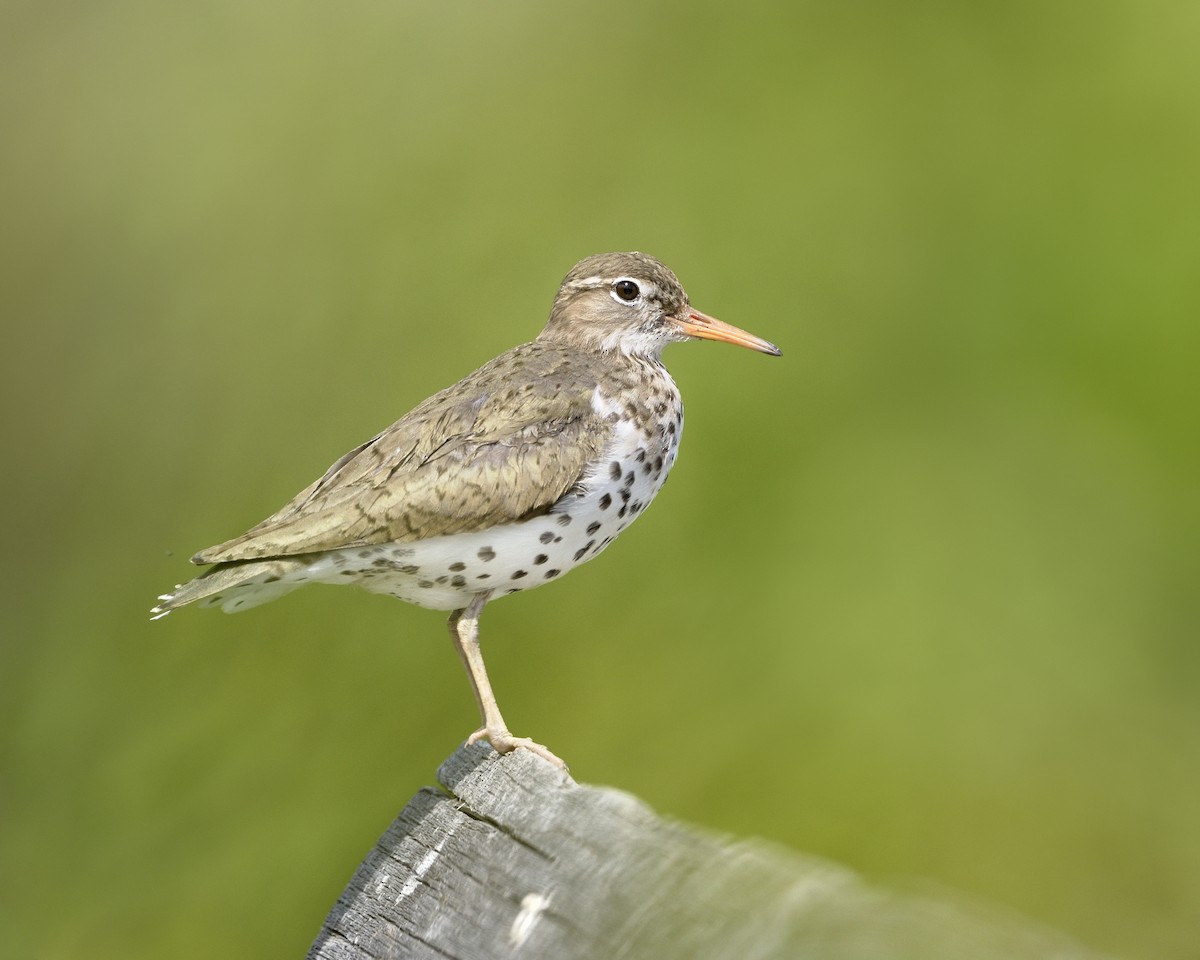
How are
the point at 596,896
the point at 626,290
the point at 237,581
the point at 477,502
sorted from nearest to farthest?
the point at 596,896, the point at 237,581, the point at 477,502, the point at 626,290

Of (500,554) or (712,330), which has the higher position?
(712,330)

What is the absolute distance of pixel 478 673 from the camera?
569 cm

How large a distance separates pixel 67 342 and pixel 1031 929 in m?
7.63

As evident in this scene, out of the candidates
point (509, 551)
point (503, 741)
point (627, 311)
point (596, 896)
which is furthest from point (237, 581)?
point (596, 896)

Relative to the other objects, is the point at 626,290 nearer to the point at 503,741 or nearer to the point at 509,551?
the point at 509,551

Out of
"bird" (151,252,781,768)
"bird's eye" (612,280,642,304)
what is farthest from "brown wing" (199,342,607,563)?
"bird's eye" (612,280,642,304)

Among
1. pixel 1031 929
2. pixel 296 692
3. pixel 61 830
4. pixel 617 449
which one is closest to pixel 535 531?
pixel 617 449

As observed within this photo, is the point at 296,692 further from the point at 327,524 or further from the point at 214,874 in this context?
the point at 327,524

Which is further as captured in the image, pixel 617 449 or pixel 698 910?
pixel 617 449

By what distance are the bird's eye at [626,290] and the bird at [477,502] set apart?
53 centimetres

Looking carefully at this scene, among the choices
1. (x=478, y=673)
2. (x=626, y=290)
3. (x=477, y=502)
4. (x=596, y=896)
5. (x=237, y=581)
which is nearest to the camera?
(x=596, y=896)

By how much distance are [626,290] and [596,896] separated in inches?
143

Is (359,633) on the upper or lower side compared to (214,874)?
upper

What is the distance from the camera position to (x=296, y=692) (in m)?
7.21
